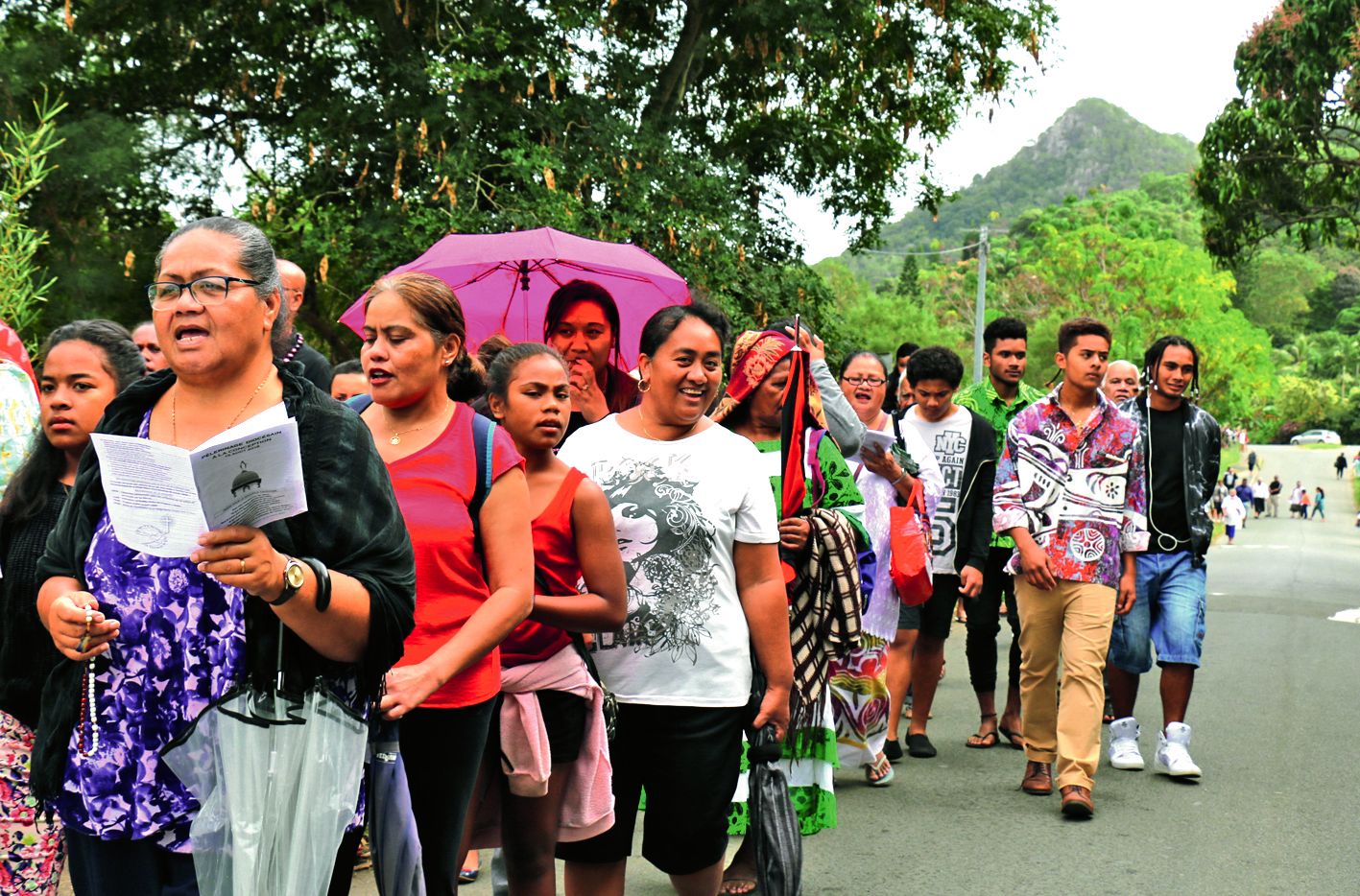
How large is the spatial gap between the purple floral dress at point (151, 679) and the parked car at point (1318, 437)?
118m

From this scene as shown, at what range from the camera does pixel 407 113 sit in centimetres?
1480

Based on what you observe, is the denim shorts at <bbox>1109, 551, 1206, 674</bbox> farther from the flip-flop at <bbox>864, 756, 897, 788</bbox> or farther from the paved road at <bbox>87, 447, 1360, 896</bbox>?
the flip-flop at <bbox>864, 756, 897, 788</bbox>

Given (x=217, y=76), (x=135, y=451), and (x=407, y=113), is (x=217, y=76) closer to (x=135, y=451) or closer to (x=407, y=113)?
(x=407, y=113)

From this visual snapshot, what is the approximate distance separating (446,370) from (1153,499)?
4.86 meters

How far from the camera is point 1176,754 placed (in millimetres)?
7273

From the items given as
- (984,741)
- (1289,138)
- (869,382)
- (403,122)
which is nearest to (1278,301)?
(1289,138)

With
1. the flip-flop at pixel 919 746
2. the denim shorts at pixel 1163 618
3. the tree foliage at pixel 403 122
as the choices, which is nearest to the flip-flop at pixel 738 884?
the flip-flop at pixel 919 746

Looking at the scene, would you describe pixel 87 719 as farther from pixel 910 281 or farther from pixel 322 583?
pixel 910 281

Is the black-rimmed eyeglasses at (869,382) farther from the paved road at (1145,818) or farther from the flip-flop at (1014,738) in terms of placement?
the flip-flop at (1014,738)

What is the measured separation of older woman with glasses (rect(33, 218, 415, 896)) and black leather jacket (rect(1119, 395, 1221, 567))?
5479 millimetres

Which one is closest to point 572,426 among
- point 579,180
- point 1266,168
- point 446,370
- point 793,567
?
point 793,567

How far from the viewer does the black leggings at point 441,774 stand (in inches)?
135

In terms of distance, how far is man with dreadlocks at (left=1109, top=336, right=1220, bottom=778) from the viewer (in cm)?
726

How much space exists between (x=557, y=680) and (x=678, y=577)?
1.57 ft
